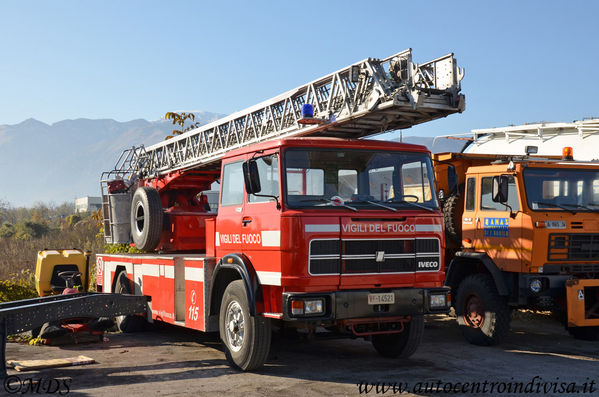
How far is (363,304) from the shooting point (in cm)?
686

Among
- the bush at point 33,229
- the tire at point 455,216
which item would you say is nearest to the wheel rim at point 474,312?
the tire at point 455,216

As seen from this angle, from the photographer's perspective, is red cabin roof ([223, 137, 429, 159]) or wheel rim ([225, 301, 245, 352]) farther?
wheel rim ([225, 301, 245, 352])

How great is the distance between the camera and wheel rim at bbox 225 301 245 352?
7.39 metres

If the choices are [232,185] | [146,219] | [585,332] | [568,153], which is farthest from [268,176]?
[585,332]

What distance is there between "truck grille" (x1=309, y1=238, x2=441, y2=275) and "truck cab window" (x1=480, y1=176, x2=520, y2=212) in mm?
2320

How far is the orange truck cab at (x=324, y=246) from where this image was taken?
676cm

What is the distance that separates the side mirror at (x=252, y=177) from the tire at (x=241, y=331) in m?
1.13

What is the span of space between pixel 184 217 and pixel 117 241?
122 inches

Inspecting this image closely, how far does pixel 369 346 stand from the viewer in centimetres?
929

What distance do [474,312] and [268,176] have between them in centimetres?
436

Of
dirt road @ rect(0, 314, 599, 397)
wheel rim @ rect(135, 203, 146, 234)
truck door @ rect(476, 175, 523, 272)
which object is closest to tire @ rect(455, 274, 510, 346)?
dirt road @ rect(0, 314, 599, 397)

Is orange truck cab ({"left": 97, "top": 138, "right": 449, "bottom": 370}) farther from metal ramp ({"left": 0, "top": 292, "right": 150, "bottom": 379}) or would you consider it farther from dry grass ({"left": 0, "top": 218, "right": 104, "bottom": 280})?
dry grass ({"left": 0, "top": 218, "right": 104, "bottom": 280})

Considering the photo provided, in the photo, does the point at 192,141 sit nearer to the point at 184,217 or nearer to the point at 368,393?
the point at 184,217

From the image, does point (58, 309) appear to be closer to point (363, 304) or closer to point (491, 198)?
point (363, 304)
